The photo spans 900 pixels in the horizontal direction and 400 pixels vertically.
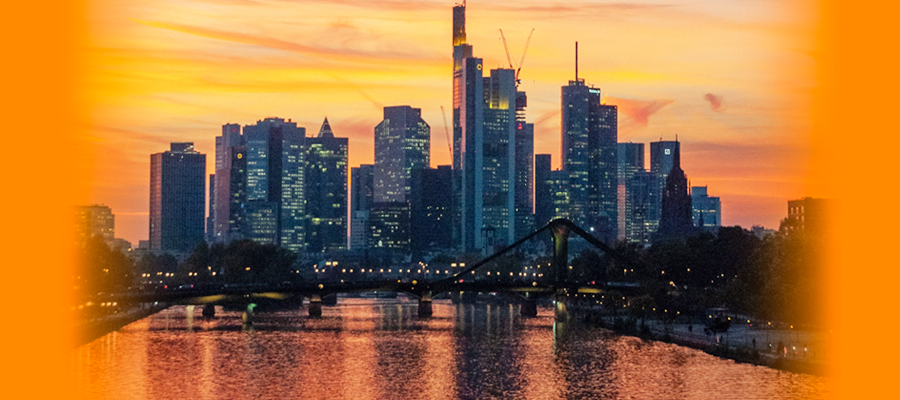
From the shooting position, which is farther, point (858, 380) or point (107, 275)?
Answer: point (107, 275)

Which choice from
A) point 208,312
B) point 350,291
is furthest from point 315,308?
point 208,312

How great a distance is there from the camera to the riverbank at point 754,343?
304 feet

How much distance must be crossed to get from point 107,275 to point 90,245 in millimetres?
14055

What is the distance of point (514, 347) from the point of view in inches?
4946

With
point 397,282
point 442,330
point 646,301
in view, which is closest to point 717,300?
point 646,301

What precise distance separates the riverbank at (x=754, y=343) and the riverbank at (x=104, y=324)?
191ft

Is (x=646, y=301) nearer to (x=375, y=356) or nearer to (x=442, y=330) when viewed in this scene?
(x=442, y=330)

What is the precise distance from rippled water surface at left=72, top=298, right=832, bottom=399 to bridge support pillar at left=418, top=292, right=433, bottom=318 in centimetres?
3048

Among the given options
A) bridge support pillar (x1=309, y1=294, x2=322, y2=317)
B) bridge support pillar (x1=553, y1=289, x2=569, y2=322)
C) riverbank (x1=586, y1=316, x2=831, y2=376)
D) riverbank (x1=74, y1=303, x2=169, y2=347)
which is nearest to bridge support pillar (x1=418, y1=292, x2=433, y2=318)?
bridge support pillar (x1=309, y1=294, x2=322, y2=317)

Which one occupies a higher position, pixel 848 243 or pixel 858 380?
pixel 848 243

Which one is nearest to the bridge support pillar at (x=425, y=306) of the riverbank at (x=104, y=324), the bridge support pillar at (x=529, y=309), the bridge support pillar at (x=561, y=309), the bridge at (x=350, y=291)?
the bridge at (x=350, y=291)

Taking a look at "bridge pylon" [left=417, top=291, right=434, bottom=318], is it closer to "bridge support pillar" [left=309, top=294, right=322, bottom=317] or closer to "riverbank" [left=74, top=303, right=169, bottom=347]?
"bridge support pillar" [left=309, top=294, right=322, bottom=317]

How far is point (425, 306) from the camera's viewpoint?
610ft

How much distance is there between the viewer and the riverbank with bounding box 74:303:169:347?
4994 inches
